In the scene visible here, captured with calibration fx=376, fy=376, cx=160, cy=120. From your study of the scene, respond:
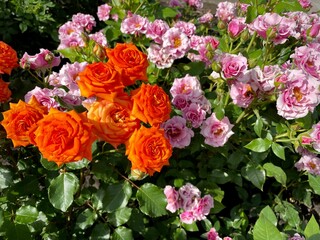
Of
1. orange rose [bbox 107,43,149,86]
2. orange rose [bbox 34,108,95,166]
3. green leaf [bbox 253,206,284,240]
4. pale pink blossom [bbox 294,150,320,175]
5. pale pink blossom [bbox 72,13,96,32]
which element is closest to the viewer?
green leaf [bbox 253,206,284,240]

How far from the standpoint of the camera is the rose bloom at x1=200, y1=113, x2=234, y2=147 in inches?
46.8

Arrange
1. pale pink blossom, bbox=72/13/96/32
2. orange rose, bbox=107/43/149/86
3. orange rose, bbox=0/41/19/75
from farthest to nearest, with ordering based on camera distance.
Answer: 1. pale pink blossom, bbox=72/13/96/32
2. orange rose, bbox=0/41/19/75
3. orange rose, bbox=107/43/149/86

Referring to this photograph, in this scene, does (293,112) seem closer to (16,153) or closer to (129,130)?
(129,130)

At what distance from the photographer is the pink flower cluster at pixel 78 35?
1356mm

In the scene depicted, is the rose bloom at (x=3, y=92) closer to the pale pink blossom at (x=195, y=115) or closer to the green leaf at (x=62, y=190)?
the green leaf at (x=62, y=190)

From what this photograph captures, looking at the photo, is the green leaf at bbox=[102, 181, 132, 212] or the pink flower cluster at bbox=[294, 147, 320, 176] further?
the pink flower cluster at bbox=[294, 147, 320, 176]

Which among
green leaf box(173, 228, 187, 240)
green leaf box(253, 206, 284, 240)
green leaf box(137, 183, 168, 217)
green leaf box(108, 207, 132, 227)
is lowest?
green leaf box(173, 228, 187, 240)

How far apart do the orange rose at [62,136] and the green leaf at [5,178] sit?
0.35 meters

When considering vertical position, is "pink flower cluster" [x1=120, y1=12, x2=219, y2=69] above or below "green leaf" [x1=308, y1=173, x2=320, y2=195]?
above

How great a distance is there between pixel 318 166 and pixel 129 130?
2.77 feet

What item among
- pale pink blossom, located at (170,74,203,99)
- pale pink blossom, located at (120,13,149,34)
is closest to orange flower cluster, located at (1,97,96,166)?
pale pink blossom, located at (170,74,203,99)

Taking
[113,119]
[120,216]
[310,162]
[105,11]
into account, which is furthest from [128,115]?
[105,11]

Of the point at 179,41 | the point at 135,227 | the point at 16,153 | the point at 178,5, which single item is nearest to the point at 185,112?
the point at 179,41

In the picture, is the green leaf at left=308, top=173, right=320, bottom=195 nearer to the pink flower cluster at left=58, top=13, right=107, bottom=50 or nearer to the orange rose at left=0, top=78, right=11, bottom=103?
the pink flower cluster at left=58, top=13, right=107, bottom=50
